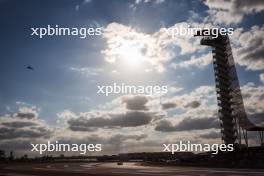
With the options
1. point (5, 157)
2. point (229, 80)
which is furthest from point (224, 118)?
point (5, 157)

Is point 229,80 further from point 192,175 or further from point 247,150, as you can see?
point 192,175

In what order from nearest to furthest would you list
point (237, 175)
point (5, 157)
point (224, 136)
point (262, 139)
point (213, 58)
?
1. point (237, 175)
2. point (262, 139)
3. point (224, 136)
4. point (213, 58)
5. point (5, 157)

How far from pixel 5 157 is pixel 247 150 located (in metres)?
120

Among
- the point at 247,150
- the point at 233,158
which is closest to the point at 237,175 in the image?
the point at 233,158

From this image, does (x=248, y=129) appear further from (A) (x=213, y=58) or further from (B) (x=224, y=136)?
(A) (x=213, y=58)

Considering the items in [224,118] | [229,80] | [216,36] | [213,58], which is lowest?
[224,118]

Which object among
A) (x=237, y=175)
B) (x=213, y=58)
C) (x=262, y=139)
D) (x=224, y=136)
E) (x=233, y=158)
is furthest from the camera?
(x=213, y=58)

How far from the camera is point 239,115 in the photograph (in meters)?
104

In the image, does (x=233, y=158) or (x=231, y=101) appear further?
(x=231, y=101)

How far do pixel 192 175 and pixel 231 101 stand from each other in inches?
2706

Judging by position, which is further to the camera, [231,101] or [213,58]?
[213,58]

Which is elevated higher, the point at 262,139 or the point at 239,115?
the point at 239,115

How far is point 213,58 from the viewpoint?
115 metres

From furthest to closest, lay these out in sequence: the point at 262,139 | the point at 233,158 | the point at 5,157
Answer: the point at 5,157 → the point at 262,139 → the point at 233,158
